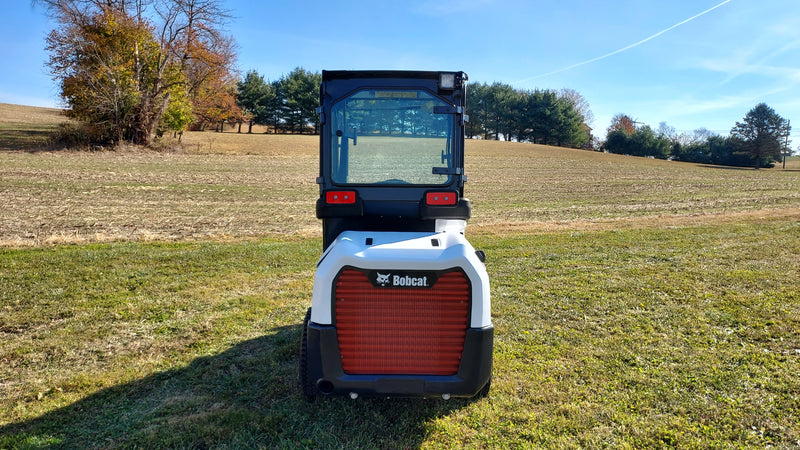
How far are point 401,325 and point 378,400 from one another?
1.05m

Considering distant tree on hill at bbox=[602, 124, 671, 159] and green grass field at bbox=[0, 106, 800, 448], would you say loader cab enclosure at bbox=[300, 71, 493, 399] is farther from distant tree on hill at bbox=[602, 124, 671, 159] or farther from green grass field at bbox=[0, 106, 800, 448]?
distant tree on hill at bbox=[602, 124, 671, 159]

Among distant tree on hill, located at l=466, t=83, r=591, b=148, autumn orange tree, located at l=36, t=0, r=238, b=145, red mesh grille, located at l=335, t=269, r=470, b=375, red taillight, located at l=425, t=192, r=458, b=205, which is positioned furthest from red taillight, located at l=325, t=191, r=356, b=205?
distant tree on hill, located at l=466, t=83, r=591, b=148

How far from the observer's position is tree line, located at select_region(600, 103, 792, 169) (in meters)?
64.6

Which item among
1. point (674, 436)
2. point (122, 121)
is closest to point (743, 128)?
point (122, 121)

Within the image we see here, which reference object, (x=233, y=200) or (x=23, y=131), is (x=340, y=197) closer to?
(x=233, y=200)

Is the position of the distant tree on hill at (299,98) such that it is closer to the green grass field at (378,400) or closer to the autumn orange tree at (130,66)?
the autumn orange tree at (130,66)

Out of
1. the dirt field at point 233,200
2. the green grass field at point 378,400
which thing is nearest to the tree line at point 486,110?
the dirt field at point 233,200

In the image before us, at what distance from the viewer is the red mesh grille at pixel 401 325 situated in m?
3.47

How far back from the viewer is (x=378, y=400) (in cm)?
420

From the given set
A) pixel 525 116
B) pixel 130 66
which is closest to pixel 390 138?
pixel 130 66

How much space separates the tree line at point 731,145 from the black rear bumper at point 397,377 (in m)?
75.9

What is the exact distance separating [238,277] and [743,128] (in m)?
77.9

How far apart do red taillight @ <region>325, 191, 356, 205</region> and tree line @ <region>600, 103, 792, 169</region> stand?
75691 millimetres

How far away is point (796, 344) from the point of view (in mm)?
5406
